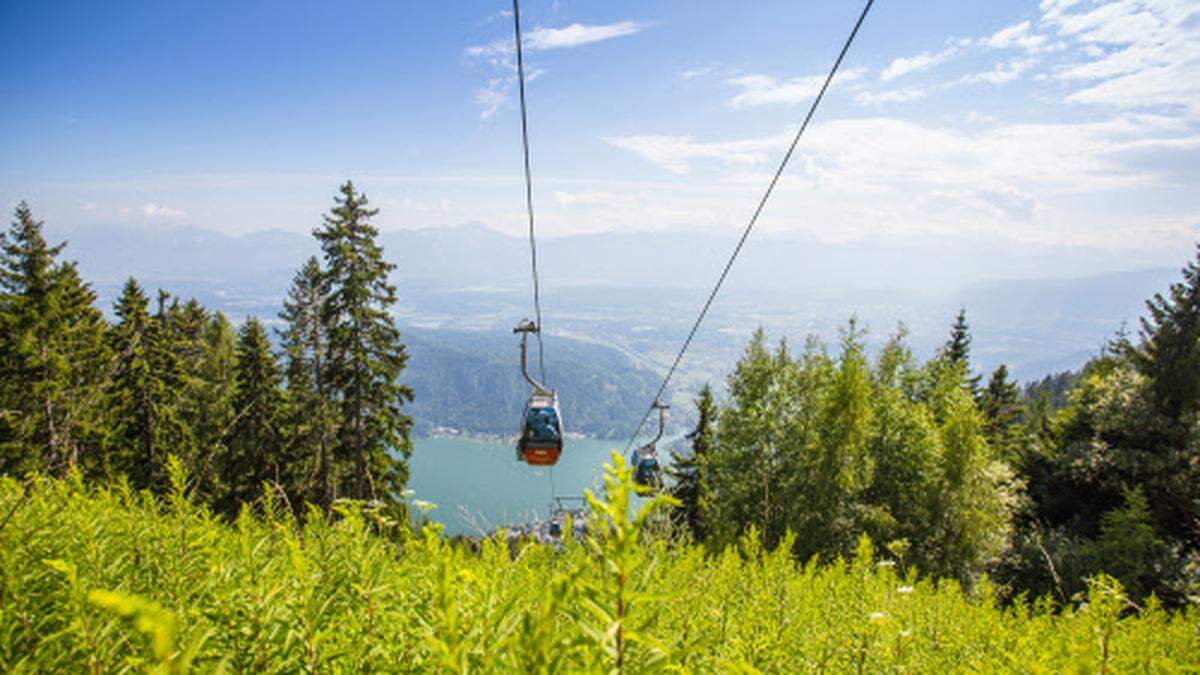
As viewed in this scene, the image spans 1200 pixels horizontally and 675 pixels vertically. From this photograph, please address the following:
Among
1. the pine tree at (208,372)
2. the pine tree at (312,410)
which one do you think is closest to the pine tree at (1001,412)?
the pine tree at (312,410)

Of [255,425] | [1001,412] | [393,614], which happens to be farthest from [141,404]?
[1001,412]

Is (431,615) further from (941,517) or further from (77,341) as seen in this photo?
(77,341)

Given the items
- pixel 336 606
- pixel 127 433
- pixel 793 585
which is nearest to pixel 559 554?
pixel 793 585

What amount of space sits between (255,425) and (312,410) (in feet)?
10.5

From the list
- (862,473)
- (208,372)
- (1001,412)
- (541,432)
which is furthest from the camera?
(1001,412)

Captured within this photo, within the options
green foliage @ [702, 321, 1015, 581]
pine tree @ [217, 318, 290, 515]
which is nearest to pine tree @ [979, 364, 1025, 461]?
green foliage @ [702, 321, 1015, 581]

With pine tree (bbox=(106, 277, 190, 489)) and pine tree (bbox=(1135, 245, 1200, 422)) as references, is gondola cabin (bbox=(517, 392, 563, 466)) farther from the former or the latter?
pine tree (bbox=(1135, 245, 1200, 422))

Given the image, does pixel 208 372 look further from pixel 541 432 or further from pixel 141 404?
pixel 541 432

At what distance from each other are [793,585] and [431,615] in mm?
2672

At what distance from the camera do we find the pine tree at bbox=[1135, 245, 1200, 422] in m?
22.1

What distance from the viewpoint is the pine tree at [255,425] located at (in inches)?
939

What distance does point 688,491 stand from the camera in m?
31.6

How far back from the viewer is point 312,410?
22906 mm

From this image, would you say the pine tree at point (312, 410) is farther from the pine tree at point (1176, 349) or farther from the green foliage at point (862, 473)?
the pine tree at point (1176, 349)
